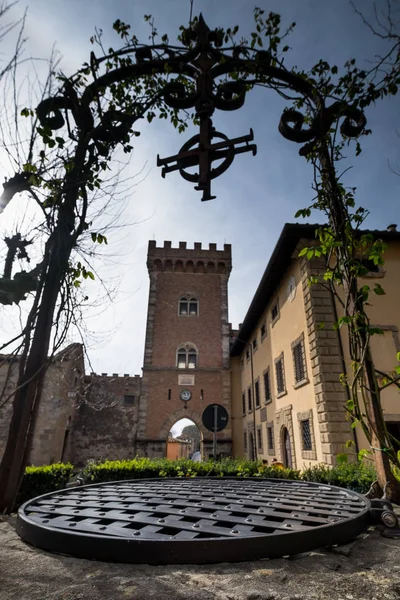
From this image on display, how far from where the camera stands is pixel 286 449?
1266cm

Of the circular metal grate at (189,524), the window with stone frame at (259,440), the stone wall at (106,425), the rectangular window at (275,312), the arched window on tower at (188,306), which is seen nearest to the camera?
the circular metal grate at (189,524)

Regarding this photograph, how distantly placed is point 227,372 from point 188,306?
565 centimetres

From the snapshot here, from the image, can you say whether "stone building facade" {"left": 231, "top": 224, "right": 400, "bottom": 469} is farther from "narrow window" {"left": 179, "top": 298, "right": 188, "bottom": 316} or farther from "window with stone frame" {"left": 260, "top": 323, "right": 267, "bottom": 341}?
"narrow window" {"left": 179, "top": 298, "right": 188, "bottom": 316}

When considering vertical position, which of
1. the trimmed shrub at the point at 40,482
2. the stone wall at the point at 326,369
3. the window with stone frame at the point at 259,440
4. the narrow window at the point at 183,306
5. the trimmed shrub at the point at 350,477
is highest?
the narrow window at the point at 183,306

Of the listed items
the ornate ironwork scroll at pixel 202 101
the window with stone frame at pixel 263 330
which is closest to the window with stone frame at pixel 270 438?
the window with stone frame at pixel 263 330

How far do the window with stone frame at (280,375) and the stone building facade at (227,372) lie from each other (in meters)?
0.04

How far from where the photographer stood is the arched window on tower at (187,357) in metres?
22.6

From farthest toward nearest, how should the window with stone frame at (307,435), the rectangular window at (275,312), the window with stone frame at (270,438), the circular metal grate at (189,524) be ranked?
the rectangular window at (275,312) → the window with stone frame at (270,438) → the window with stone frame at (307,435) → the circular metal grate at (189,524)

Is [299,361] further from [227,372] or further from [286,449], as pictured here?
[227,372]

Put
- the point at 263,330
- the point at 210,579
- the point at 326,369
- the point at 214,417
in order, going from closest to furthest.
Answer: the point at 210,579, the point at 214,417, the point at 326,369, the point at 263,330

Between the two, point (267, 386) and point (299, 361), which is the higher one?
point (299, 361)

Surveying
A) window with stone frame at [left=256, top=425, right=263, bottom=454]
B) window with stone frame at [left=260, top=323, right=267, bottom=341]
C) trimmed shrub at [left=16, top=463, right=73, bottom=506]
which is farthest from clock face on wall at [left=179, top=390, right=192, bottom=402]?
trimmed shrub at [left=16, top=463, right=73, bottom=506]

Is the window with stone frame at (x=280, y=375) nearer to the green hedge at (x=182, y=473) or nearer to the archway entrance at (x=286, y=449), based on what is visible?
the archway entrance at (x=286, y=449)

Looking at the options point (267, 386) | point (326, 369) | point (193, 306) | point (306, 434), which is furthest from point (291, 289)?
point (193, 306)
